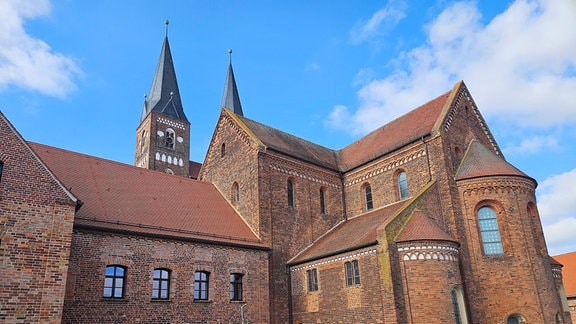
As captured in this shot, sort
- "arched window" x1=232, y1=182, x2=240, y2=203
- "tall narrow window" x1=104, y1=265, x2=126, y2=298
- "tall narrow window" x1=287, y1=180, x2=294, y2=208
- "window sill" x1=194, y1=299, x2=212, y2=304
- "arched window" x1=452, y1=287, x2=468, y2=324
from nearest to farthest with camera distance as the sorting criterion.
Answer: "tall narrow window" x1=104, y1=265, x2=126, y2=298, "arched window" x1=452, y1=287, x2=468, y2=324, "window sill" x1=194, y1=299, x2=212, y2=304, "tall narrow window" x1=287, y1=180, x2=294, y2=208, "arched window" x1=232, y1=182, x2=240, y2=203

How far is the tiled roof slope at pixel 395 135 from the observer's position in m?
24.7

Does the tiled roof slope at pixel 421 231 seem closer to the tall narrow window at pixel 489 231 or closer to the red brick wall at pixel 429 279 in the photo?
the red brick wall at pixel 429 279

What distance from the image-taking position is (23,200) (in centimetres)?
1386

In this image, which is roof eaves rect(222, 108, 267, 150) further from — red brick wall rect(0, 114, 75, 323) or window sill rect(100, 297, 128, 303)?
red brick wall rect(0, 114, 75, 323)

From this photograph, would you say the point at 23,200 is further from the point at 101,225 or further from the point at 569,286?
the point at 569,286

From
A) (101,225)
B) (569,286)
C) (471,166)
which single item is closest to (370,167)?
(471,166)

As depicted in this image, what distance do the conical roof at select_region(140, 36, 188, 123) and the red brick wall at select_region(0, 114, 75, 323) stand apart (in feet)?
125

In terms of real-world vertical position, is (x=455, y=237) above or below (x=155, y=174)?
below

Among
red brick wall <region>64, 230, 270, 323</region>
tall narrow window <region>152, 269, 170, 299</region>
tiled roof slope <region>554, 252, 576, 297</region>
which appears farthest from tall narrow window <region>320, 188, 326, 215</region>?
tiled roof slope <region>554, 252, 576, 297</region>

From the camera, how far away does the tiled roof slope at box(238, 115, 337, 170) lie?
26156 mm

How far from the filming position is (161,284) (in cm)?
1886

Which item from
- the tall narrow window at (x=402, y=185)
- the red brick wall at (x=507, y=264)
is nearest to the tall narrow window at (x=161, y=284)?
the tall narrow window at (x=402, y=185)

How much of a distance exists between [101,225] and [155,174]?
21.6 ft

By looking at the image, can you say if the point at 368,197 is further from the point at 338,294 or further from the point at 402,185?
the point at 338,294
